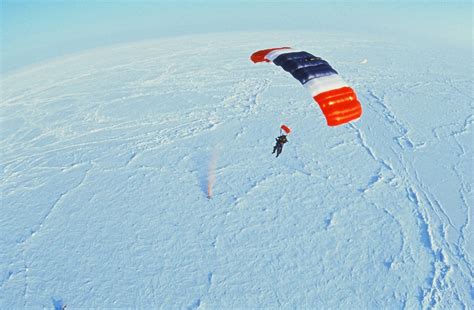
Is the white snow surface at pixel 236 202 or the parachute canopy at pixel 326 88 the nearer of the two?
the parachute canopy at pixel 326 88

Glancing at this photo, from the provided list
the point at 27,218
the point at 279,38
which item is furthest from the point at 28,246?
the point at 279,38

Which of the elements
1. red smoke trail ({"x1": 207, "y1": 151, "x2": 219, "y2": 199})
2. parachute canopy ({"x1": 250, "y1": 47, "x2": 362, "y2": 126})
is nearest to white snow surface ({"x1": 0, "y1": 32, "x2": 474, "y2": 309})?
red smoke trail ({"x1": 207, "y1": 151, "x2": 219, "y2": 199})

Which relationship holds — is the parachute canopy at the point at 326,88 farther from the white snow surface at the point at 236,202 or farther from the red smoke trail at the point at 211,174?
the red smoke trail at the point at 211,174

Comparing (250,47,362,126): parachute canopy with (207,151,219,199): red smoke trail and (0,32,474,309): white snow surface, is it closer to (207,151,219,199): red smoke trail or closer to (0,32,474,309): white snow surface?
(0,32,474,309): white snow surface

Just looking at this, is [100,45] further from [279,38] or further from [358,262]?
[358,262]

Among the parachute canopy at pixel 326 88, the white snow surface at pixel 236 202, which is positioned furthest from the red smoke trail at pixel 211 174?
the parachute canopy at pixel 326 88

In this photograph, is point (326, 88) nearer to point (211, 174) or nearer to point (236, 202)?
point (236, 202)
